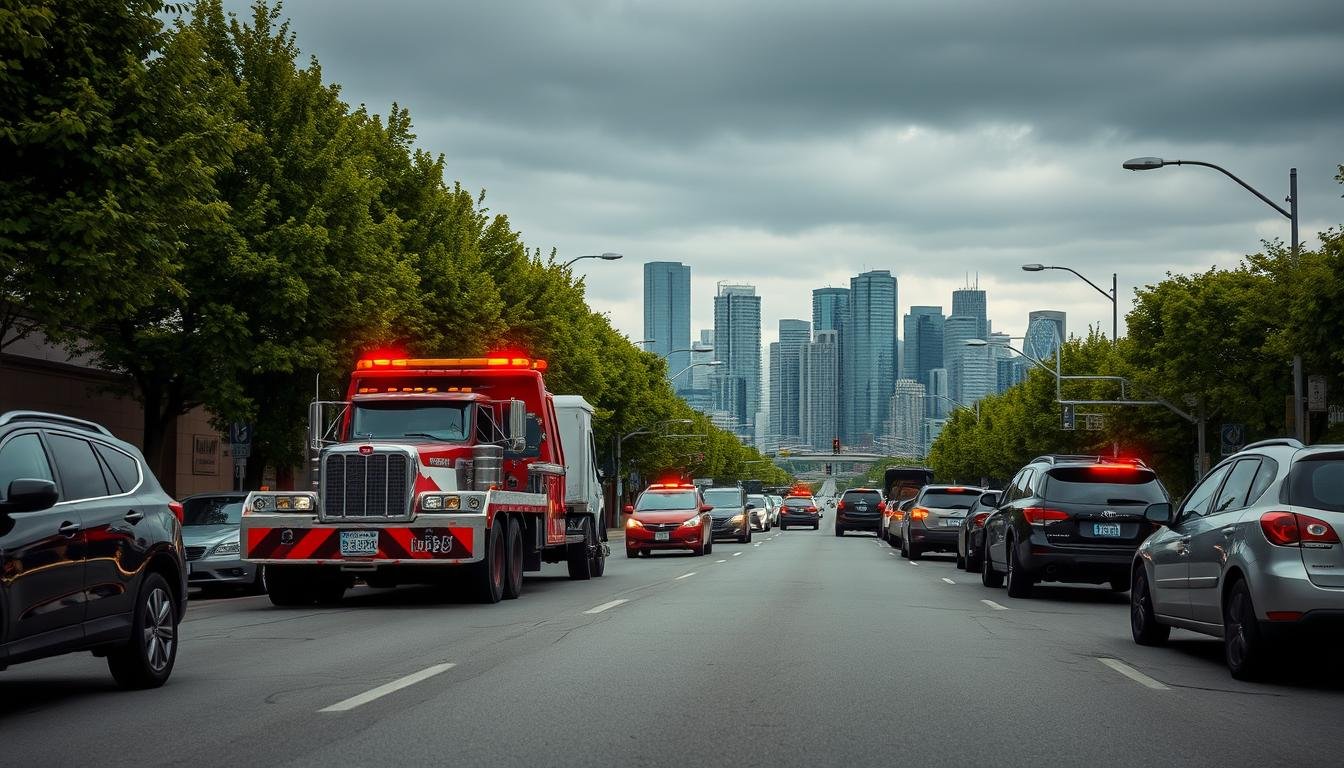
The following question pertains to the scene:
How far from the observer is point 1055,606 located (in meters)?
19.4

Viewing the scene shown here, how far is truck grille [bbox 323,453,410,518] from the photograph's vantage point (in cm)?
1808

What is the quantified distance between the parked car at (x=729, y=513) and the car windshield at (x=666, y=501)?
12.1 metres

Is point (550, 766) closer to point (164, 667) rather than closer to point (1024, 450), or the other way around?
point (164, 667)

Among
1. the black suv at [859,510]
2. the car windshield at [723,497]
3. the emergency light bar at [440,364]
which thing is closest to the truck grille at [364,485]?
the emergency light bar at [440,364]

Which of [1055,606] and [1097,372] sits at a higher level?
[1097,372]

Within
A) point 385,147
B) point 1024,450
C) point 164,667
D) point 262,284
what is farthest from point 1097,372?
point 164,667

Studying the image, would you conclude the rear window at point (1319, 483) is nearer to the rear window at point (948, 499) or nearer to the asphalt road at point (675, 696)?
the asphalt road at point (675, 696)

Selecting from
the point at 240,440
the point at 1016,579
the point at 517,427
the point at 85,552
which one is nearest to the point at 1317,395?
the point at 1016,579

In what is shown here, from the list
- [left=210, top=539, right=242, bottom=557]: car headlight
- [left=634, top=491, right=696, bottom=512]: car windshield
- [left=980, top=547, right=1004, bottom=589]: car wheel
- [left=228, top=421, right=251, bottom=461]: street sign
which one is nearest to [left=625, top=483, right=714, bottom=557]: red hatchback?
[left=634, top=491, right=696, bottom=512]: car windshield

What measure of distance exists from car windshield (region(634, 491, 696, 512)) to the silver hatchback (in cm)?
2466

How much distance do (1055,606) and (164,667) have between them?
1205 cm

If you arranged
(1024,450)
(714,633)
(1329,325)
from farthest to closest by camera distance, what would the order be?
(1024,450) < (1329,325) < (714,633)

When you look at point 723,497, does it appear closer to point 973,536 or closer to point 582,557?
point 973,536

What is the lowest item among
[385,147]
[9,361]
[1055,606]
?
[1055,606]
